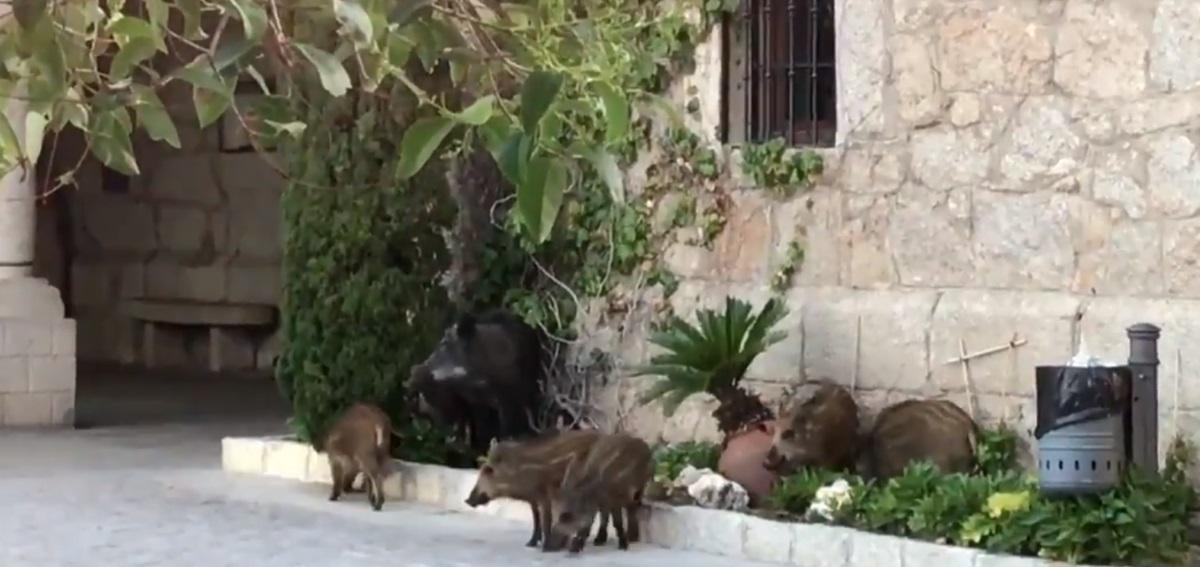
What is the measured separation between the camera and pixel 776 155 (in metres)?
7.50

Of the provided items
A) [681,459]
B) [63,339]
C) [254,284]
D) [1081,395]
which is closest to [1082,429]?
[1081,395]

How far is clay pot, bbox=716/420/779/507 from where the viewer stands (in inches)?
269

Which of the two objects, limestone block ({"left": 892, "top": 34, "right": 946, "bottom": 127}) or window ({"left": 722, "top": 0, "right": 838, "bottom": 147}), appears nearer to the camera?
limestone block ({"left": 892, "top": 34, "right": 946, "bottom": 127})

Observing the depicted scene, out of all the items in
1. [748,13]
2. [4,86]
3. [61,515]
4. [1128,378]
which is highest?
[748,13]

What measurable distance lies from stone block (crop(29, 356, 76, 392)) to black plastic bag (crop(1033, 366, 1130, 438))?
5878mm

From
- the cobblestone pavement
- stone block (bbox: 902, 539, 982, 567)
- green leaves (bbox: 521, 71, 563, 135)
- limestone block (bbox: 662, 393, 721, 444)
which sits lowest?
the cobblestone pavement

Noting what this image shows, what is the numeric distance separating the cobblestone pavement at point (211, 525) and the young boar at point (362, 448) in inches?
3.9

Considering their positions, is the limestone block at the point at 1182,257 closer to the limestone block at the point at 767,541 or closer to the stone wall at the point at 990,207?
the stone wall at the point at 990,207

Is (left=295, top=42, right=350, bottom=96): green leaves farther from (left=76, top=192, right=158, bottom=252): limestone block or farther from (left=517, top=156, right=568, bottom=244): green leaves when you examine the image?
(left=76, top=192, right=158, bottom=252): limestone block

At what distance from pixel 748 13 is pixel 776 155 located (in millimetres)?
632

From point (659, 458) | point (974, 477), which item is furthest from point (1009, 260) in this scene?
point (659, 458)

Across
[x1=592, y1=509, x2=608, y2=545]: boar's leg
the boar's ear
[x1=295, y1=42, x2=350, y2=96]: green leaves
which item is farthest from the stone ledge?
[x1=295, y1=42, x2=350, y2=96]: green leaves

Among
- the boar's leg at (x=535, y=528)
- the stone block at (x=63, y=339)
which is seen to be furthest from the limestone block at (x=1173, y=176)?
the stone block at (x=63, y=339)

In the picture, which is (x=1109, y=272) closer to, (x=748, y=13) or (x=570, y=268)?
(x=748, y=13)
